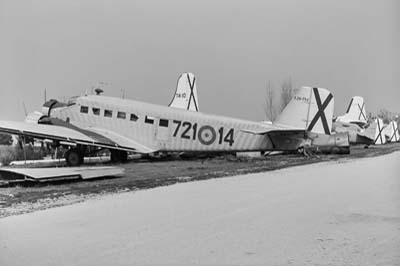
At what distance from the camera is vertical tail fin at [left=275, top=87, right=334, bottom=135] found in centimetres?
1908

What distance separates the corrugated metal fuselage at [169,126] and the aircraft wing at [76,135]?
0.42m

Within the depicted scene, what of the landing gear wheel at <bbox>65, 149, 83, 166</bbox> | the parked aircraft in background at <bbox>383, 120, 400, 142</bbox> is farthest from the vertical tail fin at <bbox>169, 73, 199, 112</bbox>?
the parked aircraft in background at <bbox>383, 120, 400, 142</bbox>

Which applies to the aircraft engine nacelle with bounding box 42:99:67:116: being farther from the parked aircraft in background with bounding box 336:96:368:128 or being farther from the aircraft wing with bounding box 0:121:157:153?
the parked aircraft in background with bounding box 336:96:368:128

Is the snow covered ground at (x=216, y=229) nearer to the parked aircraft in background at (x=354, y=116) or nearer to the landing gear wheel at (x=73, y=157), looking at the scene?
the landing gear wheel at (x=73, y=157)

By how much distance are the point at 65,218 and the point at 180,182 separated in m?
4.64

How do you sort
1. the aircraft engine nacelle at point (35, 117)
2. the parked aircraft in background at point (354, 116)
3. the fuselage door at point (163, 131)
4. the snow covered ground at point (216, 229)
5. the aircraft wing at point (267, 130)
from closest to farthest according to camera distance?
the snow covered ground at point (216, 229), the aircraft wing at point (267, 130), the fuselage door at point (163, 131), the aircraft engine nacelle at point (35, 117), the parked aircraft in background at point (354, 116)

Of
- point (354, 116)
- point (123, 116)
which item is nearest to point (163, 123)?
Answer: point (123, 116)

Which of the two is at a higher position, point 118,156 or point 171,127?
point 171,127

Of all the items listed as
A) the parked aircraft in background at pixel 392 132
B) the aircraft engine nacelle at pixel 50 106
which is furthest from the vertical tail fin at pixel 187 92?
the parked aircraft in background at pixel 392 132

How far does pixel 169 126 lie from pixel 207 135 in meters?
1.70

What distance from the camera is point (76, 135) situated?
664 inches

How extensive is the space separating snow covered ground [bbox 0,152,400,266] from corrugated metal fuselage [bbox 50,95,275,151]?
383 inches

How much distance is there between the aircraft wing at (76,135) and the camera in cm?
1550

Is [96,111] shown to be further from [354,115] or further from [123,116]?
[354,115]
